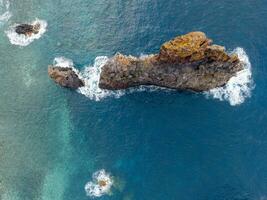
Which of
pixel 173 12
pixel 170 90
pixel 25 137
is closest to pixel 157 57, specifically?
pixel 170 90

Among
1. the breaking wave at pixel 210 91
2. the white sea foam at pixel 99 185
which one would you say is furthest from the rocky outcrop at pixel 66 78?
the white sea foam at pixel 99 185

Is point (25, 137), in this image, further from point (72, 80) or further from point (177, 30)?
point (177, 30)

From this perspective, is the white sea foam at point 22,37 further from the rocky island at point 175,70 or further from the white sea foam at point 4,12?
the rocky island at point 175,70

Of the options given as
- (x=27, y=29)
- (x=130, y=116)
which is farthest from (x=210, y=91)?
(x=27, y=29)

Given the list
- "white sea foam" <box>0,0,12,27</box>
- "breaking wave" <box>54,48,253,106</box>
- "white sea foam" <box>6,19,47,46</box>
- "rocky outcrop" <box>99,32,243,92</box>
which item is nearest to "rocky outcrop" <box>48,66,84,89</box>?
"breaking wave" <box>54,48,253,106</box>

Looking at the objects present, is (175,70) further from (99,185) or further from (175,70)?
(99,185)

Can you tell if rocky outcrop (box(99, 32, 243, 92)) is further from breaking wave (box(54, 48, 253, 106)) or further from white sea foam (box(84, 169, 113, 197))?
white sea foam (box(84, 169, 113, 197))

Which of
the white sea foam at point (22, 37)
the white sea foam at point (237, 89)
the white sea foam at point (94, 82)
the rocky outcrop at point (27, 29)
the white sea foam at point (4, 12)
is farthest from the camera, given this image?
the white sea foam at point (4, 12)
